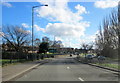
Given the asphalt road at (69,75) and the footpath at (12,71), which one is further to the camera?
the footpath at (12,71)

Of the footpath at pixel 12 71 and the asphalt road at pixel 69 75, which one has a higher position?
the footpath at pixel 12 71

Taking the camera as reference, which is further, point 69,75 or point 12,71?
point 12,71

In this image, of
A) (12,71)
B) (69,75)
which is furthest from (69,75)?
(12,71)

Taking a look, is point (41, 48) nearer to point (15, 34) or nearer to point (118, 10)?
point (15, 34)

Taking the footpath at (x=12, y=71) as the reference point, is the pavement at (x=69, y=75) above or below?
below

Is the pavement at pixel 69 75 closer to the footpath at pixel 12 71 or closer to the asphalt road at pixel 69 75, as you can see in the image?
the asphalt road at pixel 69 75

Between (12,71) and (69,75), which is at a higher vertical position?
(12,71)

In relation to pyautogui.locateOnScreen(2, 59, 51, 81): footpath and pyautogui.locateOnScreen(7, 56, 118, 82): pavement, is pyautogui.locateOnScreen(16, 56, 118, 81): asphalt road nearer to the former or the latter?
pyautogui.locateOnScreen(7, 56, 118, 82): pavement

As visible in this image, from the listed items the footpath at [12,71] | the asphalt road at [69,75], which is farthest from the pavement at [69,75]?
the footpath at [12,71]

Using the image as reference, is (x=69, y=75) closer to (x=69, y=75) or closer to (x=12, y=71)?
(x=69, y=75)

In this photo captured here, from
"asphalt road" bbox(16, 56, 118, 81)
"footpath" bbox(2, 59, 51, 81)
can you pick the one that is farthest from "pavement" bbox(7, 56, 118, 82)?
"footpath" bbox(2, 59, 51, 81)

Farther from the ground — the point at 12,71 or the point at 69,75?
the point at 12,71

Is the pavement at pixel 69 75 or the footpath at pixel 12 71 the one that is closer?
the pavement at pixel 69 75

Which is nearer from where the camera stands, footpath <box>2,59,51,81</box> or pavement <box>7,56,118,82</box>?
pavement <box>7,56,118,82</box>
